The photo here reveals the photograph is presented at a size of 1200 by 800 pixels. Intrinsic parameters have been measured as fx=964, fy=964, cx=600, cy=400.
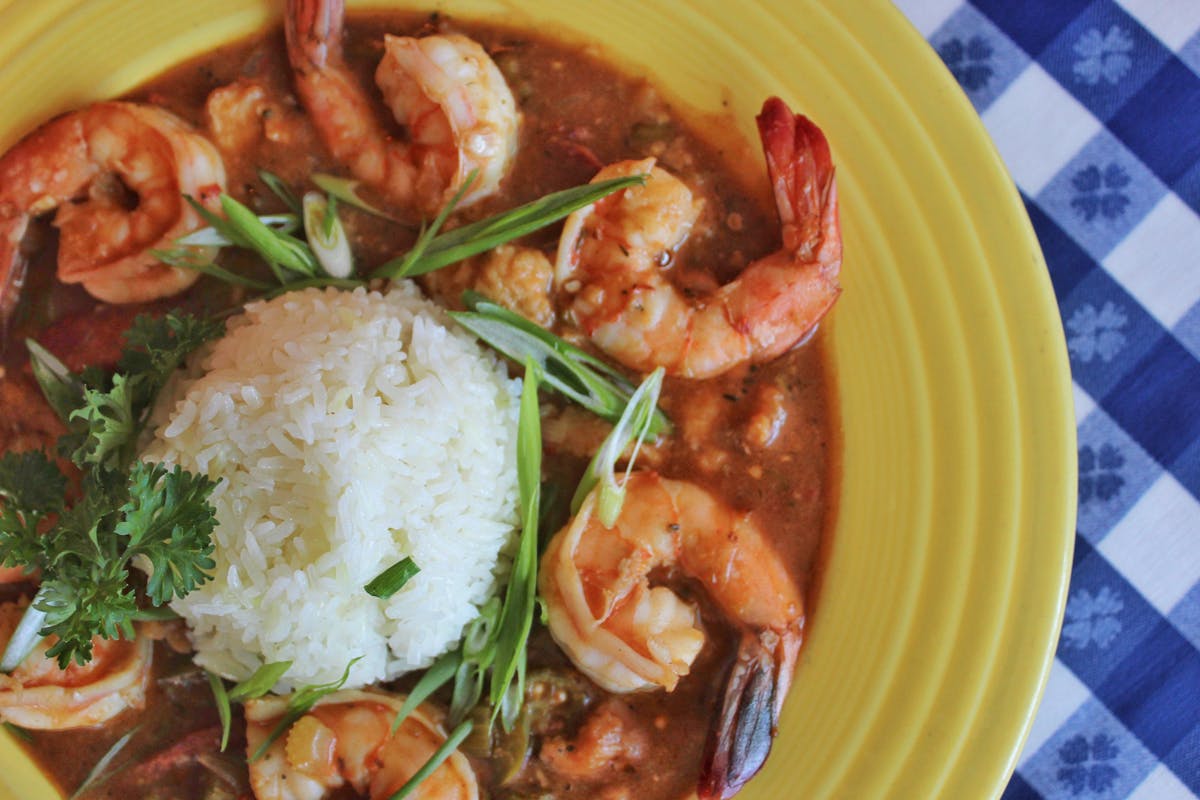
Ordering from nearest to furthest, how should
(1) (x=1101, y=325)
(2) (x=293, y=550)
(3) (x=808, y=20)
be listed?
(2) (x=293, y=550)
(3) (x=808, y=20)
(1) (x=1101, y=325)

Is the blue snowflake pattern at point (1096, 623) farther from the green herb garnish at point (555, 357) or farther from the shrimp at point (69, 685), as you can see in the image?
the shrimp at point (69, 685)

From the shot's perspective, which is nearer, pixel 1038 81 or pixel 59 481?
pixel 59 481

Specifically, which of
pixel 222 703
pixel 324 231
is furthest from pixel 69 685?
pixel 324 231

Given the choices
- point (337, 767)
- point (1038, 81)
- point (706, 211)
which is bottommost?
point (337, 767)

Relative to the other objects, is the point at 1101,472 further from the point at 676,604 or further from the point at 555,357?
the point at 555,357

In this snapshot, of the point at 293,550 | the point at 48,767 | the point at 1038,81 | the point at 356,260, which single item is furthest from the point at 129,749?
the point at 1038,81

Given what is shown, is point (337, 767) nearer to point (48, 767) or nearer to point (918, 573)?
point (48, 767)
